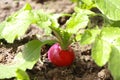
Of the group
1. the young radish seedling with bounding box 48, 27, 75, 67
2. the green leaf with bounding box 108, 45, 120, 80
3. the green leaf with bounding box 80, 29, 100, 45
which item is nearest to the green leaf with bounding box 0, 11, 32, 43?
the young radish seedling with bounding box 48, 27, 75, 67

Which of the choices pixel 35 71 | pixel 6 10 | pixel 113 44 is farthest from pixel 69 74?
pixel 6 10

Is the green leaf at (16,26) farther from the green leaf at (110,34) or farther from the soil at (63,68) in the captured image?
the green leaf at (110,34)

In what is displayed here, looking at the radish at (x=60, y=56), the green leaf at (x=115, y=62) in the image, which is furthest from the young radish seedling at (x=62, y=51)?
the green leaf at (x=115, y=62)

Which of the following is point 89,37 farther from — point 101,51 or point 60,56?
point 60,56

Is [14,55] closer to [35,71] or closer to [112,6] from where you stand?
[35,71]

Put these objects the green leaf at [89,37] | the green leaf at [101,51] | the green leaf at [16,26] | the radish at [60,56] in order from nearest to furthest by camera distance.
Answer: the green leaf at [101,51] → the green leaf at [89,37] → the green leaf at [16,26] → the radish at [60,56]

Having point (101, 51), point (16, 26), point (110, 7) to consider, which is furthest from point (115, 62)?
point (16, 26)
